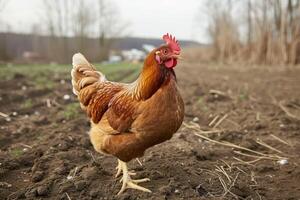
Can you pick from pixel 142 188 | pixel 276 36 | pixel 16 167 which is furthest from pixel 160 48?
pixel 276 36

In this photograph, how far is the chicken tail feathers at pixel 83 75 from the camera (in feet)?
14.5

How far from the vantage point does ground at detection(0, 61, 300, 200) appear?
3.82 metres

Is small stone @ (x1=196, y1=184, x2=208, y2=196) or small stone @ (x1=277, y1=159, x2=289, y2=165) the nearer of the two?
small stone @ (x1=196, y1=184, x2=208, y2=196)

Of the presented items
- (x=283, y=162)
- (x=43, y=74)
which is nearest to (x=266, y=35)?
(x=43, y=74)

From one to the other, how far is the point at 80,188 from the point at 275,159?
8.51ft

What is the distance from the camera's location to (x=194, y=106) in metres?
8.05

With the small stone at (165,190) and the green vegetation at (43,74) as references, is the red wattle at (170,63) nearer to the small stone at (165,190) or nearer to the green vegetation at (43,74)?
the small stone at (165,190)

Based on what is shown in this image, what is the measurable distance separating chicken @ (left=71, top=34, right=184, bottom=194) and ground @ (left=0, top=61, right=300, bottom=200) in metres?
0.42

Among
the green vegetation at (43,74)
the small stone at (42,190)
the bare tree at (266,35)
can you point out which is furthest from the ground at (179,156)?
the bare tree at (266,35)

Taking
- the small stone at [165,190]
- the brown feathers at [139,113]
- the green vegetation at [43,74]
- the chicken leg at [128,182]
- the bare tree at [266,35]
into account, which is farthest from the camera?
the bare tree at [266,35]

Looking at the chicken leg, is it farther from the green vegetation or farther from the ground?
the green vegetation

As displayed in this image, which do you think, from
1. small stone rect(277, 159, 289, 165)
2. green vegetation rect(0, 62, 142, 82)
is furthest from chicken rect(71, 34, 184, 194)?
green vegetation rect(0, 62, 142, 82)

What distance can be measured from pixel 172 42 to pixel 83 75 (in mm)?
1453

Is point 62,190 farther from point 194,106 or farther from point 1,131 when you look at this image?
point 194,106
